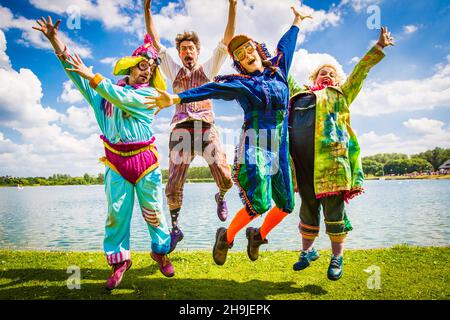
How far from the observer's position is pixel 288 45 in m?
3.74

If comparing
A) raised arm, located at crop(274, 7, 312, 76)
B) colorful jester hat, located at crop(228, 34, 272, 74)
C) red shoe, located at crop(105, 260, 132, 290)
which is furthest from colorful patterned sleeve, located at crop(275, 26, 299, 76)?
red shoe, located at crop(105, 260, 132, 290)

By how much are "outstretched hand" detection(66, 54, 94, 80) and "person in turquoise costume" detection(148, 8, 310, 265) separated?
2.14ft

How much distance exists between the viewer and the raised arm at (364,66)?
11.5 feet

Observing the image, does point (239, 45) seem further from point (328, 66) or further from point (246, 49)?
point (328, 66)

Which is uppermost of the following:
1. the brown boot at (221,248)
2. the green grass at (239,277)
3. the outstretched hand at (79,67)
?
the outstretched hand at (79,67)

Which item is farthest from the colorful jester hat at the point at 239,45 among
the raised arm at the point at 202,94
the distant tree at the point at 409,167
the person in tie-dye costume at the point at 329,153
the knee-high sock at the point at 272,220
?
the distant tree at the point at 409,167

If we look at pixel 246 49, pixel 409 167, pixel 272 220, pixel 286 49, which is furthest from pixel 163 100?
pixel 409 167

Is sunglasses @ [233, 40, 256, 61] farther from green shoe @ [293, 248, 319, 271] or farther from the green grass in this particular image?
the green grass

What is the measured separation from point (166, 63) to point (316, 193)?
2538mm

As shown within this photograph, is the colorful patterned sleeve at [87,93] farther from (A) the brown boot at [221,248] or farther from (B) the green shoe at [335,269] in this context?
(B) the green shoe at [335,269]

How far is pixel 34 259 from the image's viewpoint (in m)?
5.35

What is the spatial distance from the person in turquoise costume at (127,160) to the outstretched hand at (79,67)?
0.56 ft
